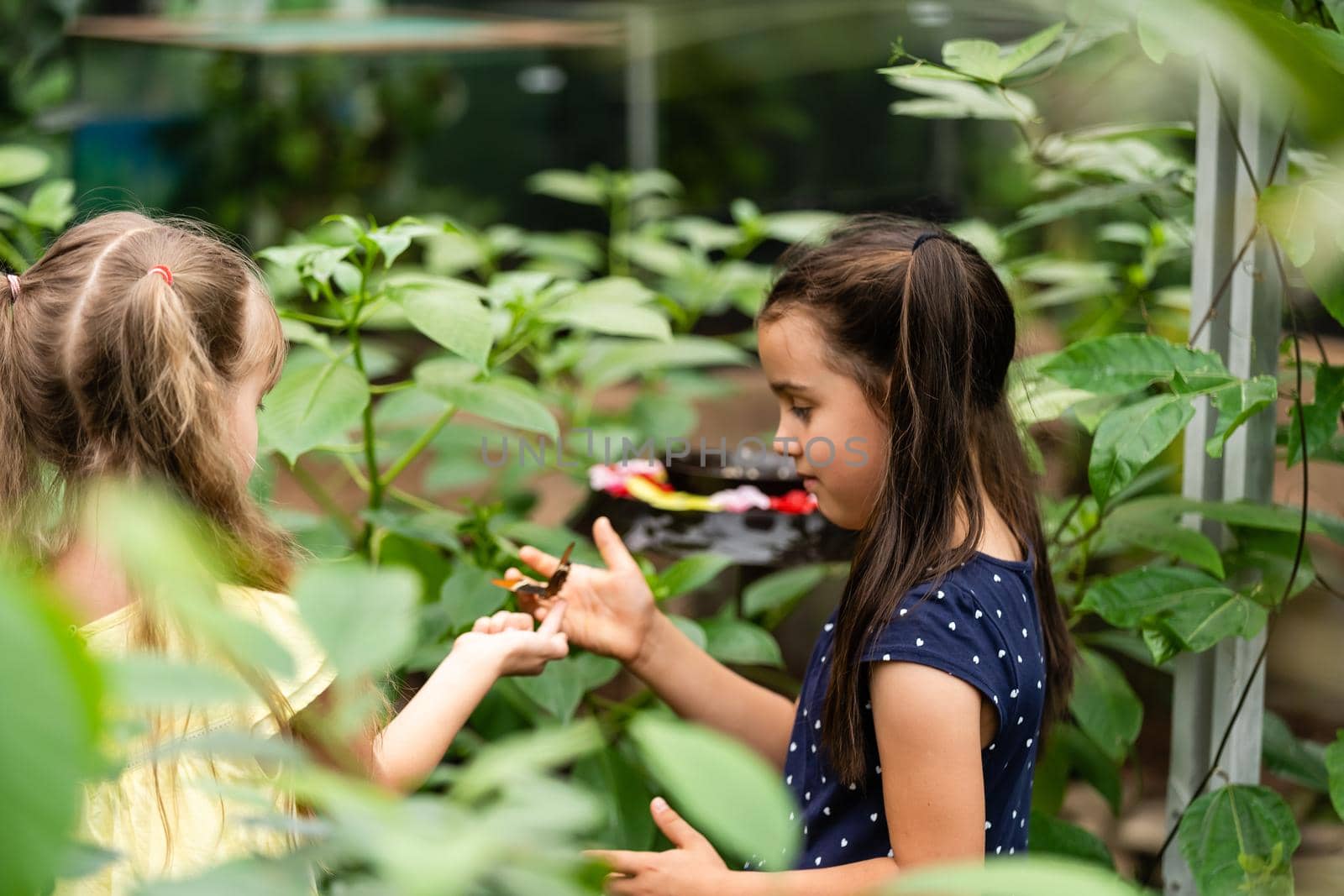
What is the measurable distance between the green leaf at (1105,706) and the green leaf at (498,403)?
608 mm

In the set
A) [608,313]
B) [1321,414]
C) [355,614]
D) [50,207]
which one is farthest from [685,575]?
[355,614]

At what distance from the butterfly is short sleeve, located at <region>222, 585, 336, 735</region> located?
28 cm

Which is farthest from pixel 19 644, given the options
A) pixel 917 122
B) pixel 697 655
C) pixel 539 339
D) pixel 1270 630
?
pixel 917 122

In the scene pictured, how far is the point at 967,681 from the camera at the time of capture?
2.90 feet

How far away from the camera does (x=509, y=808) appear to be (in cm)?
29

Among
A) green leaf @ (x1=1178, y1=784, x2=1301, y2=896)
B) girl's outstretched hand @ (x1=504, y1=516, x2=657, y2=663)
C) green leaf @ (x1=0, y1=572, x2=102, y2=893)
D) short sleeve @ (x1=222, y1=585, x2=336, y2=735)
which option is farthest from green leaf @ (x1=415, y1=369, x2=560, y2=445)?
green leaf @ (x1=0, y1=572, x2=102, y2=893)

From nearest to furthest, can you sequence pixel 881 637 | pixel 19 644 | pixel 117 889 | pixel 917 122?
pixel 19 644 → pixel 117 889 → pixel 881 637 → pixel 917 122

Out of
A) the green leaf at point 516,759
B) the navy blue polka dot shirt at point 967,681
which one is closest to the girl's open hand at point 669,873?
the navy blue polka dot shirt at point 967,681

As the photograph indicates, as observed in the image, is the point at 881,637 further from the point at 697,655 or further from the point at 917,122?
Result: the point at 917,122

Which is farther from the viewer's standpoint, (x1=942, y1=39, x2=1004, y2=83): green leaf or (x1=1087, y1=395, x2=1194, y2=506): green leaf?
(x1=942, y1=39, x2=1004, y2=83): green leaf

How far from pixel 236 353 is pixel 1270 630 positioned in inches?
37.7

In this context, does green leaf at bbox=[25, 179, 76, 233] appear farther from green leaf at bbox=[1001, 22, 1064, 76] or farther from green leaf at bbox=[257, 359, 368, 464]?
green leaf at bbox=[1001, 22, 1064, 76]

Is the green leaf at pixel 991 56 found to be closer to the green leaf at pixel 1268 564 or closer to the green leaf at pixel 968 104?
the green leaf at pixel 968 104

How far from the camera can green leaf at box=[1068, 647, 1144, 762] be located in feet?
4.12
